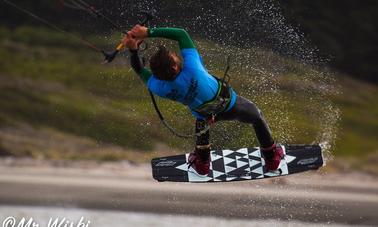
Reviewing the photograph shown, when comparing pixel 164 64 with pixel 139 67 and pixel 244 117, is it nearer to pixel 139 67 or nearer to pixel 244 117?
pixel 139 67

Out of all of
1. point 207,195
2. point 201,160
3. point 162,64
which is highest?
point 162,64

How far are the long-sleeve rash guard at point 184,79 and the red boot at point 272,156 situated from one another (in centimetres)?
165

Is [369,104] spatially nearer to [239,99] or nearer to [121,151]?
[121,151]

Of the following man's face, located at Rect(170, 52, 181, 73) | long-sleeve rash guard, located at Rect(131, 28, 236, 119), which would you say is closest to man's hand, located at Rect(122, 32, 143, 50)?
long-sleeve rash guard, located at Rect(131, 28, 236, 119)

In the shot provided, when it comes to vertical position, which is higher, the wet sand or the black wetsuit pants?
the black wetsuit pants

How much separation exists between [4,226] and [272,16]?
576cm

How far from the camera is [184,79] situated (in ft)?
23.7

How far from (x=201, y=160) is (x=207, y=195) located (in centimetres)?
400

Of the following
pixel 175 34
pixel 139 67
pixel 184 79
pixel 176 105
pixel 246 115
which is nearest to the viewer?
pixel 184 79

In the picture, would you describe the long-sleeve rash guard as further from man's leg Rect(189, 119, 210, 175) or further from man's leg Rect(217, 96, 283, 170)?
man's leg Rect(189, 119, 210, 175)

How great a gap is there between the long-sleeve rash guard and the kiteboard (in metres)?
2.31

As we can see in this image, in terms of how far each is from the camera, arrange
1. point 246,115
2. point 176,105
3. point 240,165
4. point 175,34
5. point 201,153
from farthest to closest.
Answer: point 176,105
point 240,165
point 201,153
point 246,115
point 175,34

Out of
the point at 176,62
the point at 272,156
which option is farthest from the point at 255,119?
the point at 176,62

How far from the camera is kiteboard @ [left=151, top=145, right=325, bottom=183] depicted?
31.3 ft
